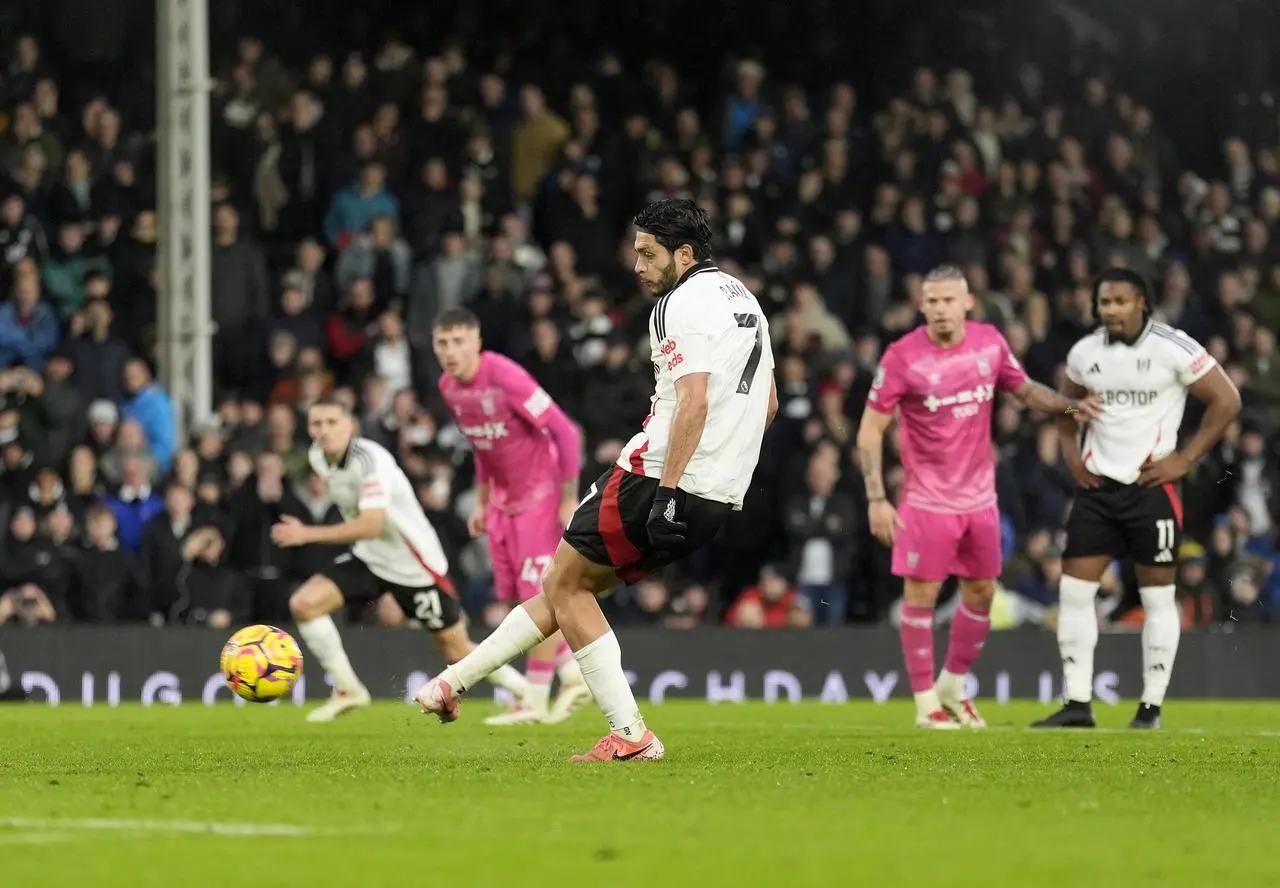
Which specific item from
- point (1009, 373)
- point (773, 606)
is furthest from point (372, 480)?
point (773, 606)

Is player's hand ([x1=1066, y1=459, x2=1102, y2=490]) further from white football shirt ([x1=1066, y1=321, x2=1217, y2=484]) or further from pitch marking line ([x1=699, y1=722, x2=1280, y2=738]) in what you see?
pitch marking line ([x1=699, y1=722, x2=1280, y2=738])

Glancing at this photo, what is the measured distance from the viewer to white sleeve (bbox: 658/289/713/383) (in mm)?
8492

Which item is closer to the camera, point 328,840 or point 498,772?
point 328,840

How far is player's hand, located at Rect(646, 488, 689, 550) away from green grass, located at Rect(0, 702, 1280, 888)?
0.87m

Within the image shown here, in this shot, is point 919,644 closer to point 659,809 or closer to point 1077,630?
point 1077,630

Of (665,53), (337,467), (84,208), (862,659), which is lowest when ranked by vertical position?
(862,659)

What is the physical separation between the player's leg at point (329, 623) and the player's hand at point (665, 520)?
5.57 m

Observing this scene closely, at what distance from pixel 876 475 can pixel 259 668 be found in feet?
11.3

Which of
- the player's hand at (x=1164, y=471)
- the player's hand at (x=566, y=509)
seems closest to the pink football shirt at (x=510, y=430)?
the player's hand at (x=566, y=509)

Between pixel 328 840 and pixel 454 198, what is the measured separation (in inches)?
629

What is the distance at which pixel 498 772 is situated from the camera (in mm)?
8273

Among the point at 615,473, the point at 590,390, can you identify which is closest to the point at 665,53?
the point at 590,390

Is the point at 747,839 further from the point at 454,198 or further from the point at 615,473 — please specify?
the point at 454,198

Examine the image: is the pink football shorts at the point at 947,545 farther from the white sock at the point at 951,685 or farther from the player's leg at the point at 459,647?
the player's leg at the point at 459,647
